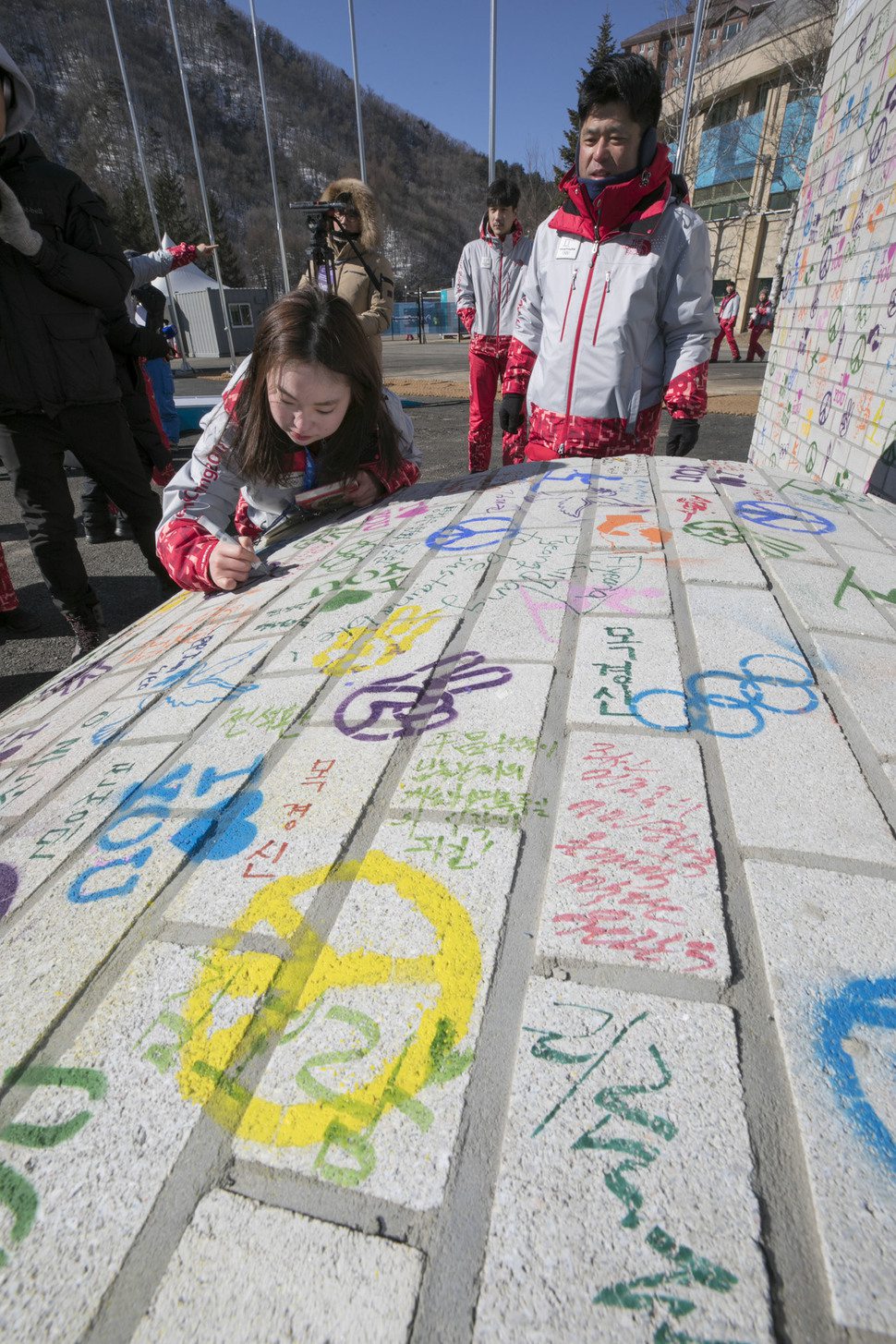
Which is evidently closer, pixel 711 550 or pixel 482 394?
pixel 711 550

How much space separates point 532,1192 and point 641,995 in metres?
0.24

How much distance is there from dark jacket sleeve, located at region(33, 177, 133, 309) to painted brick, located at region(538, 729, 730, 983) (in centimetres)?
274

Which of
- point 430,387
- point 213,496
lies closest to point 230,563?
point 213,496

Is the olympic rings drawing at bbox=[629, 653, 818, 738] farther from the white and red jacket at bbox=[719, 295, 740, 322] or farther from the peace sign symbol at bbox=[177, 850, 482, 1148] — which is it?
the white and red jacket at bbox=[719, 295, 740, 322]

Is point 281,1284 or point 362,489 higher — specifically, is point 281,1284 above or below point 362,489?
below

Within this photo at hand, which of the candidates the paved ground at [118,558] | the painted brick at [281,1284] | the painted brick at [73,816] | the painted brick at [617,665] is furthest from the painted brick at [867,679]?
the paved ground at [118,558]

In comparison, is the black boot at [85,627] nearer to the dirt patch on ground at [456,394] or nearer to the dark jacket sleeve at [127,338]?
the dark jacket sleeve at [127,338]

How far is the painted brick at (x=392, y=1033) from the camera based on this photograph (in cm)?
71

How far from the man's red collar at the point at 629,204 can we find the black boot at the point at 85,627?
2580mm

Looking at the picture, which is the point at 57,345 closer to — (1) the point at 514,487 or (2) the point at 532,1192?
(1) the point at 514,487

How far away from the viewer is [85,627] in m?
3.16

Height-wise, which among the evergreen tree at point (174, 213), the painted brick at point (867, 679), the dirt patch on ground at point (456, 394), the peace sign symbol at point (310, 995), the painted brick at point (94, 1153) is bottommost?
the dirt patch on ground at point (456, 394)

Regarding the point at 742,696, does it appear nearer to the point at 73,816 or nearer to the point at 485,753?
the point at 485,753

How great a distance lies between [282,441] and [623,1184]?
7.26 feet
